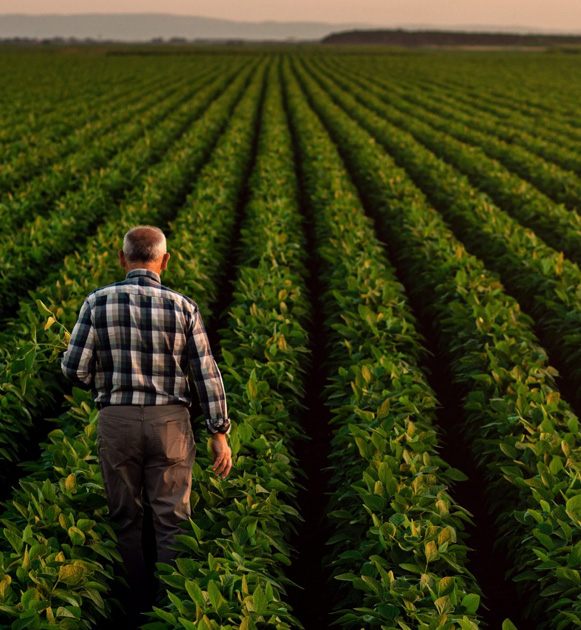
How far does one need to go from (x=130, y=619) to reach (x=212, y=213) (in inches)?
340

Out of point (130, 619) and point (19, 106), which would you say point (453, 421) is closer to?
point (130, 619)

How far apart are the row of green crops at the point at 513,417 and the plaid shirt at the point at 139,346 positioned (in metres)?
2.23

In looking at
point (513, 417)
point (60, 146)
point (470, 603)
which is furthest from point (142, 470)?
point (60, 146)

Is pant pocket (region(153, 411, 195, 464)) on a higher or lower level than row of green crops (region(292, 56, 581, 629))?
higher

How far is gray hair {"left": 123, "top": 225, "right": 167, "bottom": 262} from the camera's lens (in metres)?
3.61

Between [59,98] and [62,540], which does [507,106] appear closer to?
[59,98]

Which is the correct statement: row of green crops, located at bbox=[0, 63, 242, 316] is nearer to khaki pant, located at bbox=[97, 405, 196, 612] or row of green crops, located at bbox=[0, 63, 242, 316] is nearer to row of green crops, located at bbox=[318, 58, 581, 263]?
khaki pant, located at bbox=[97, 405, 196, 612]

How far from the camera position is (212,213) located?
38.7 ft

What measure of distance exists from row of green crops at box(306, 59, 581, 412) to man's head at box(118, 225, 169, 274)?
5.30 metres

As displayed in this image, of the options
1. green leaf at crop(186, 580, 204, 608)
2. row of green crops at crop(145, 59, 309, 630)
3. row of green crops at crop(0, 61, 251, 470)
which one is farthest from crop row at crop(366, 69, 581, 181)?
green leaf at crop(186, 580, 204, 608)

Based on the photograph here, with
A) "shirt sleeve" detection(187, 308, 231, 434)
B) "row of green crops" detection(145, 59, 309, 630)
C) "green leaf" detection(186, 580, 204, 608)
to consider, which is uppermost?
"shirt sleeve" detection(187, 308, 231, 434)

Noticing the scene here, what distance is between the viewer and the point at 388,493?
4.17 meters

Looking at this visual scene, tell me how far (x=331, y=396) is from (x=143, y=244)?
2807 mm

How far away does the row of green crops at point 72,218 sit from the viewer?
362 inches
